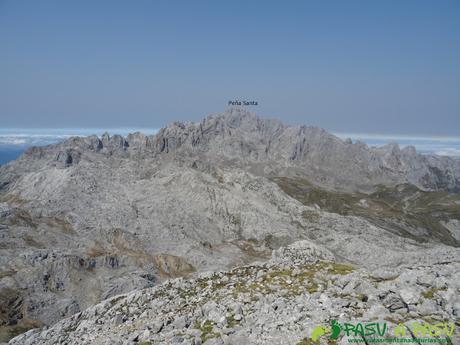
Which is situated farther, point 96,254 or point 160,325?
point 96,254

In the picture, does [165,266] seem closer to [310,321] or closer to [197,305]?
[197,305]

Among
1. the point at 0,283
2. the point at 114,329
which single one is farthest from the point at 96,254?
the point at 114,329

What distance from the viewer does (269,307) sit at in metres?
36.8

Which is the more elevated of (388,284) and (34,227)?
(388,284)

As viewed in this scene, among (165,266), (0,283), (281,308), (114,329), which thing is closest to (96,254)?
(165,266)

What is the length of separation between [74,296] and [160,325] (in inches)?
4895

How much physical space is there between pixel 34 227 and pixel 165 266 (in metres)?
72.6

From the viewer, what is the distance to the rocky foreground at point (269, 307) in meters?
31.4

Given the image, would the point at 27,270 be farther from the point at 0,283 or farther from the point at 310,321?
the point at 310,321

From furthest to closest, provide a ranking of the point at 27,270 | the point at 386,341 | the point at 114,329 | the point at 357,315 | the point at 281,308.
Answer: the point at 27,270 < the point at 114,329 < the point at 281,308 < the point at 357,315 < the point at 386,341

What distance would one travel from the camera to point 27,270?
5930 inches

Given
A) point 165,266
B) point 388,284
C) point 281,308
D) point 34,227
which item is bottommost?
point 165,266

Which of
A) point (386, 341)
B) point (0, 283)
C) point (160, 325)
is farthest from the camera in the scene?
point (0, 283)

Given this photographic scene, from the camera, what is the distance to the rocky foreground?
3136 cm
